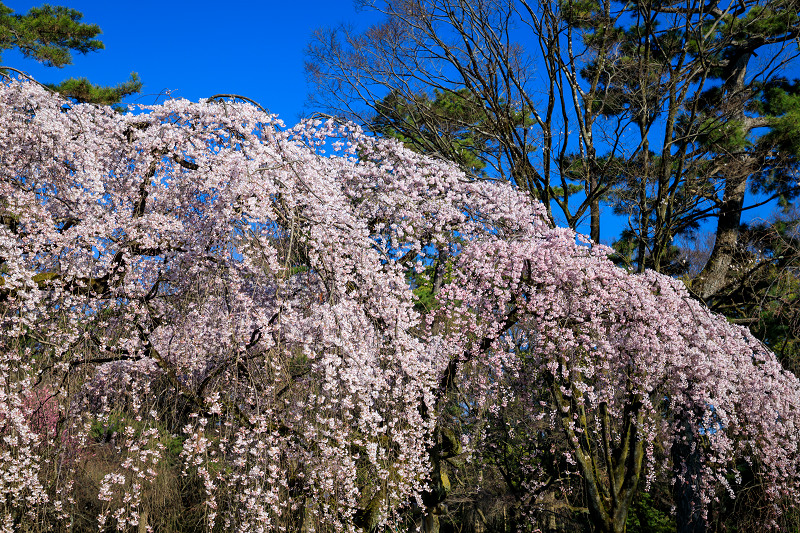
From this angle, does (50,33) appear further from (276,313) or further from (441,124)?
(276,313)

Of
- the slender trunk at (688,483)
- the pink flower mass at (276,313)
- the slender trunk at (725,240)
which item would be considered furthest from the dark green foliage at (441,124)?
the slender trunk at (688,483)

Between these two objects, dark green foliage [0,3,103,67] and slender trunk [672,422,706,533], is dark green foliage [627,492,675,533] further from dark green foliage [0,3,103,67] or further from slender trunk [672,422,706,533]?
dark green foliage [0,3,103,67]

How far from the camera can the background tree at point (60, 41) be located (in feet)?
46.7

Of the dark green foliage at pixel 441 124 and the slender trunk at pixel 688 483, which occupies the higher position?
the dark green foliage at pixel 441 124

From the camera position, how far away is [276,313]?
5.43m

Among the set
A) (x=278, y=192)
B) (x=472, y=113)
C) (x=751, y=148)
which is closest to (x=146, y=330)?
(x=278, y=192)

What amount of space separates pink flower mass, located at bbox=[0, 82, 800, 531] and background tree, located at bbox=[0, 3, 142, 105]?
923cm

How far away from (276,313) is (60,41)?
14.3 metres

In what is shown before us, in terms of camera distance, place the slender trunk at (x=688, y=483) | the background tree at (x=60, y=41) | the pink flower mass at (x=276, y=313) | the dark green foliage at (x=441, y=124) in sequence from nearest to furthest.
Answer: the pink flower mass at (x=276, y=313) < the slender trunk at (x=688, y=483) < the dark green foliage at (x=441, y=124) < the background tree at (x=60, y=41)

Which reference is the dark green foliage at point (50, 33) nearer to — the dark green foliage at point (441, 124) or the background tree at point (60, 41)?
the background tree at point (60, 41)

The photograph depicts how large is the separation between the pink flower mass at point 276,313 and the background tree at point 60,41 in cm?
923

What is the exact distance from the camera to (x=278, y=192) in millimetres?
5961

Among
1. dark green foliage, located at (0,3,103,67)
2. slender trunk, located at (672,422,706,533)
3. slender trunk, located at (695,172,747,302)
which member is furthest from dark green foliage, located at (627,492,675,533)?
dark green foliage, located at (0,3,103,67)

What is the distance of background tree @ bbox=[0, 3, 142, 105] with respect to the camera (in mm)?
14234
